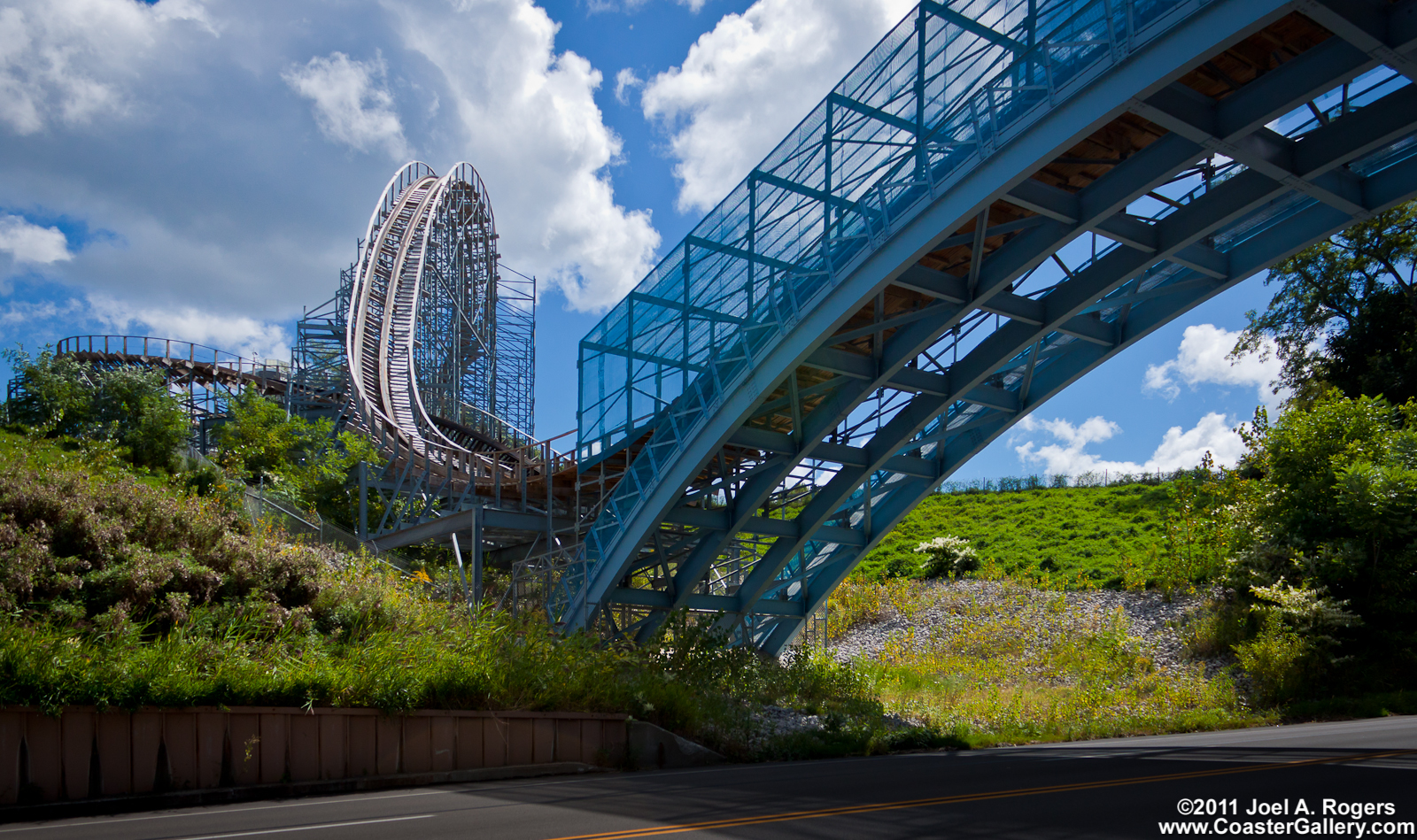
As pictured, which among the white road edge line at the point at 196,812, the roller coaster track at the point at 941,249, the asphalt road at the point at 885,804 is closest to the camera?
the asphalt road at the point at 885,804

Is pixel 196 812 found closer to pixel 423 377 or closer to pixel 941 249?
pixel 941 249

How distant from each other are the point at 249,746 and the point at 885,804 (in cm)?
617

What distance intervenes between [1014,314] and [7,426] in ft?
86.2

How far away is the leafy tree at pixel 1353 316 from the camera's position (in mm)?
27094

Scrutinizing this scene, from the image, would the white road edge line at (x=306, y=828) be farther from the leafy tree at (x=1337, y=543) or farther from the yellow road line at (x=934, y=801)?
the leafy tree at (x=1337, y=543)

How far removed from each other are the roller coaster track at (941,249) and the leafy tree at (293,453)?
1133 centimetres

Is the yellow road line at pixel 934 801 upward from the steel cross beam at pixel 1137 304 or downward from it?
downward

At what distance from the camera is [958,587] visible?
28.7 metres

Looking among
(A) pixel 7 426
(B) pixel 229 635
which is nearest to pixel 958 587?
(B) pixel 229 635

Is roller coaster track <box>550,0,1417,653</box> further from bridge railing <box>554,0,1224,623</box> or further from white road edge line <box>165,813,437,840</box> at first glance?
white road edge line <box>165,813,437,840</box>

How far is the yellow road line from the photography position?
5.72 metres

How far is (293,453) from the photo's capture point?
1201 inches

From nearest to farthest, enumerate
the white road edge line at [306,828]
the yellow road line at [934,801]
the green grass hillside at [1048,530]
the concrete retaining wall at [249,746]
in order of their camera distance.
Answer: the yellow road line at [934,801] → the white road edge line at [306,828] → the concrete retaining wall at [249,746] → the green grass hillside at [1048,530]

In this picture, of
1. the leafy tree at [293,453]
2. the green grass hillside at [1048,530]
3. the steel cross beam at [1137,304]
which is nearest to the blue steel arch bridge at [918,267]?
the steel cross beam at [1137,304]
